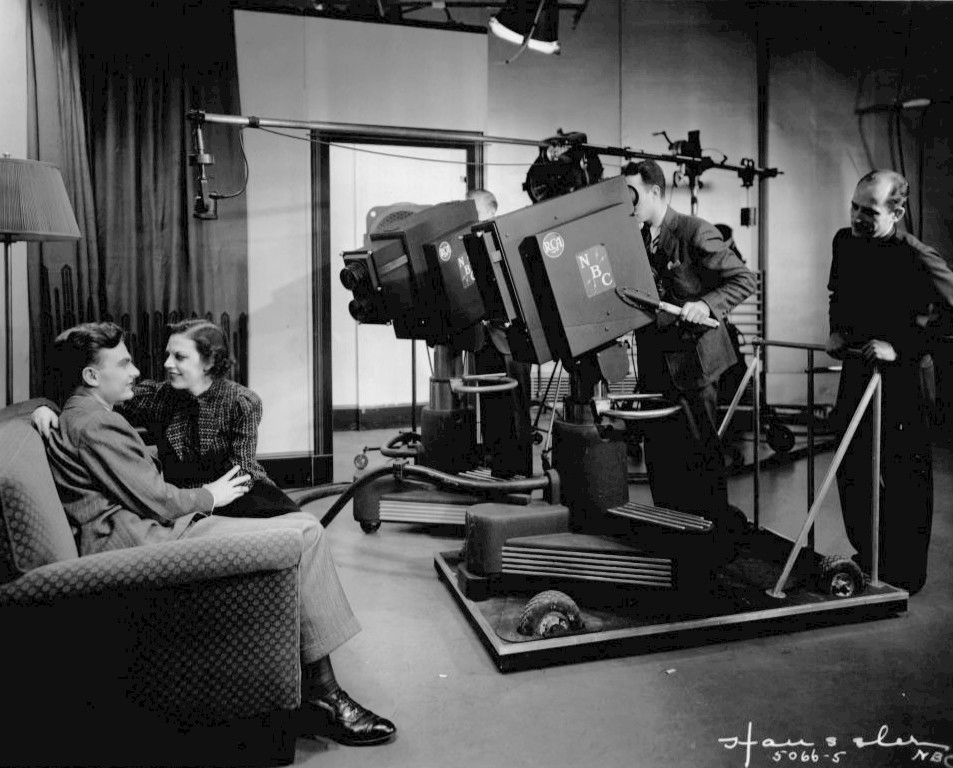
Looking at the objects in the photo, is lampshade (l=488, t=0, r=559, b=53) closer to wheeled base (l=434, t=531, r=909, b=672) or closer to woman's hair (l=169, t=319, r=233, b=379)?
woman's hair (l=169, t=319, r=233, b=379)

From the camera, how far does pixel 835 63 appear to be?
22.6 feet

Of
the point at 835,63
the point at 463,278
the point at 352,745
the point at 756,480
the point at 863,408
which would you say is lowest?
the point at 352,745

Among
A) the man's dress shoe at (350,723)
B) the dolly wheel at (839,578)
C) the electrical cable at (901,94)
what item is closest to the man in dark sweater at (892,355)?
the dolly wheel at (839,578)

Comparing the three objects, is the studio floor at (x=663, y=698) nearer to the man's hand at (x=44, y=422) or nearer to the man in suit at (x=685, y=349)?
the man in suit at (x=685, y=349)

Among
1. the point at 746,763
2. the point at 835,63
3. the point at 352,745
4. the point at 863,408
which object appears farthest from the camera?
the point at 835,63

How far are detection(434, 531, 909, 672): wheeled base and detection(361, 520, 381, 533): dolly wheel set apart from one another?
999 millimetres

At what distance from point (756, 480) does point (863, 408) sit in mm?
662

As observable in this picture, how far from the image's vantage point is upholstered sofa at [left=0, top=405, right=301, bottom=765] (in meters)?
1.70

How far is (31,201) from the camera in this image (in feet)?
8.88

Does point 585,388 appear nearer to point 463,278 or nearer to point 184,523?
point 463,278

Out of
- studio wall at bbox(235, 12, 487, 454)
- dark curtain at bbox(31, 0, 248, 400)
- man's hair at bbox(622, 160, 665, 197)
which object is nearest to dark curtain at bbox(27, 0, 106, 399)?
dark curtain at bbox(31, 0, 248, 400)

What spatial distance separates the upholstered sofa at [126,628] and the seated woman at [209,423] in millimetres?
842

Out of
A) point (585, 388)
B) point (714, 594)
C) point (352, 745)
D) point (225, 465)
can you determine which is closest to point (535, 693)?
point (352, 745)
